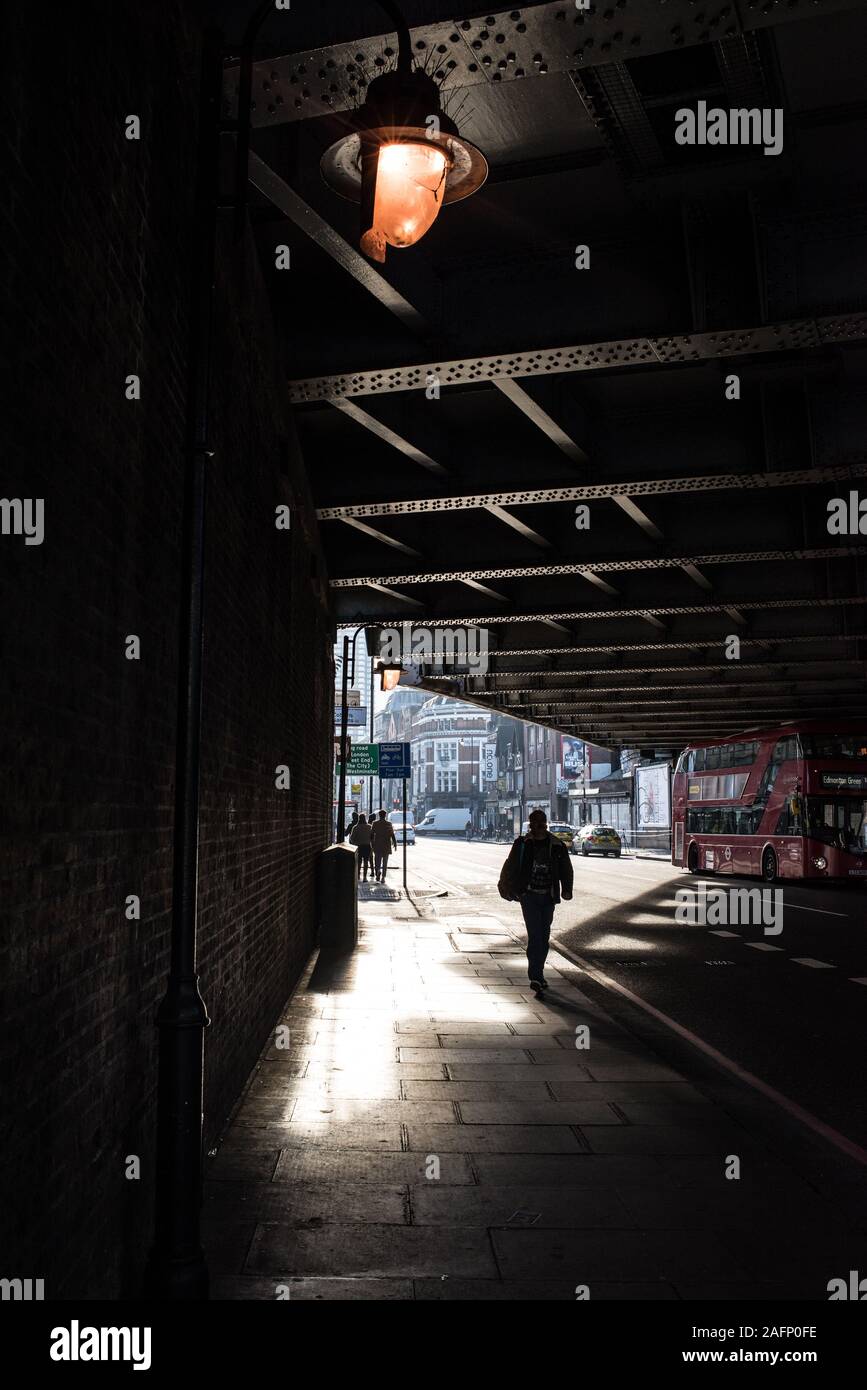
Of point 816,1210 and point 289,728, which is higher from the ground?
point 289,728

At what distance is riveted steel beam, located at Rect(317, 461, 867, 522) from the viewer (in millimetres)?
9867

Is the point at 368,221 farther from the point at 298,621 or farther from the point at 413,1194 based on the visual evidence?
the point at 298,621

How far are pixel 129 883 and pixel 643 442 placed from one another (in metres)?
7.85

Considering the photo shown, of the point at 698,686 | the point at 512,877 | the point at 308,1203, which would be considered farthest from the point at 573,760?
the point at 308,1203

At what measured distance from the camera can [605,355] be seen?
7602mm

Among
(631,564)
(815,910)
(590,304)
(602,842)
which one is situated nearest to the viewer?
(590,304)

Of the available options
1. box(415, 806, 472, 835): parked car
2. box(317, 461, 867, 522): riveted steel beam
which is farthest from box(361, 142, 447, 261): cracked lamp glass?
box(415, 806, 472, 835): parked car

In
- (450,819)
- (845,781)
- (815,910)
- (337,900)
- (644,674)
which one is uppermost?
(644,674)

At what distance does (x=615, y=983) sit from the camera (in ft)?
39.0

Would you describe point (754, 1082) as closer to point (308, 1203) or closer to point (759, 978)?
point (308, 1203)

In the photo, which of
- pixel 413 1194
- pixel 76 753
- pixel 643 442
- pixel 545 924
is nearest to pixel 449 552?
pixel 643 442

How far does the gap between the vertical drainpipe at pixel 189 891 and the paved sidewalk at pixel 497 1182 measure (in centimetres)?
49

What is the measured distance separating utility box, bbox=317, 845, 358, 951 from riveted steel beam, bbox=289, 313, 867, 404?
7.50m

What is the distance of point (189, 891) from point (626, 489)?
771cm
